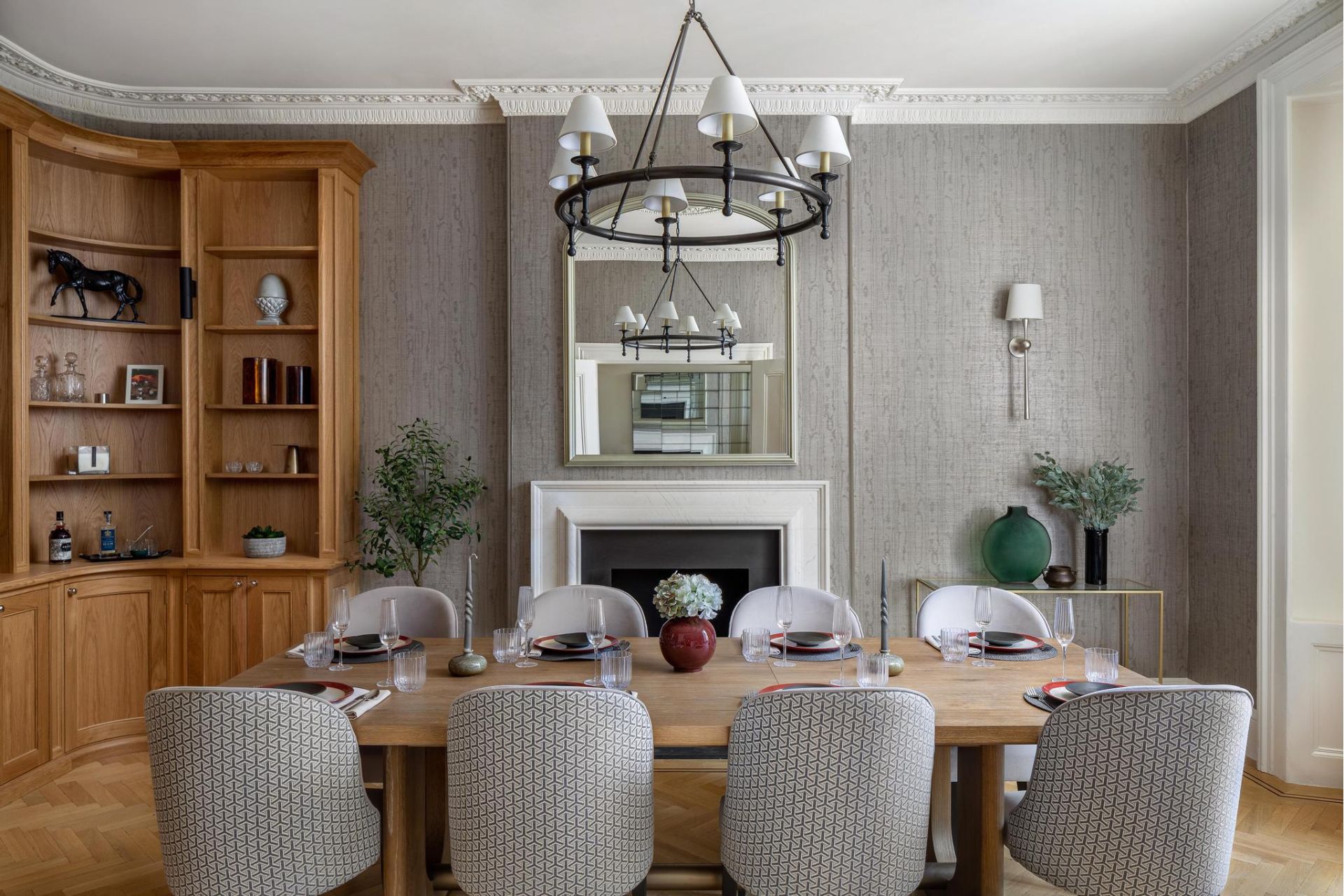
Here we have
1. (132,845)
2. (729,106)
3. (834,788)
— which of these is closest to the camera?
(834,788)

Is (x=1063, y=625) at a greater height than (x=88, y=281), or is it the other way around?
(x=88, y=281)

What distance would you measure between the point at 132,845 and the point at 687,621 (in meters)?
2.03

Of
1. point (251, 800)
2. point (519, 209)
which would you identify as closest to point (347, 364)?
point (519, 209)

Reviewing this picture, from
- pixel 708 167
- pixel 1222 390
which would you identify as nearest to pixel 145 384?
pixel 708 167

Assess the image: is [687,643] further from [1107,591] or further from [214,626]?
[214,626]

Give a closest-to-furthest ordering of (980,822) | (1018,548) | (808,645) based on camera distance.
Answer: (980,822) → (808,645) → (1018,548)

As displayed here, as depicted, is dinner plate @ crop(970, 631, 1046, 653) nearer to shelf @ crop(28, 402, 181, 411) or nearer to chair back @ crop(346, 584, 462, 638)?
chair back @ crop(346, 584, 462, 638)

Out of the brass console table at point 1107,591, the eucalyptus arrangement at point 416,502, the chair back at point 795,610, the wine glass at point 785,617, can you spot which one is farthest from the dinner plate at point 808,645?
the eucalyptus arrangement at point 416,502

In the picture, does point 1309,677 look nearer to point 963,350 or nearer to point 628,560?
point 963,350

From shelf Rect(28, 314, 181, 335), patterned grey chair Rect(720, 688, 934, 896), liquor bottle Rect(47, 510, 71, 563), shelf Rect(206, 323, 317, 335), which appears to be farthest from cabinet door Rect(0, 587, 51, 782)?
patterned grey chair Rect(720, 688, 934, 896)

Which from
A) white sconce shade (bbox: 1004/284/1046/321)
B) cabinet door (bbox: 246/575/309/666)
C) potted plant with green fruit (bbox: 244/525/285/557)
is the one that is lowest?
cabinet door (bbox: 246/575/309/666)

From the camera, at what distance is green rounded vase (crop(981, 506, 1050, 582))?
3.96 metres

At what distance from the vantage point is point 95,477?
3861mm

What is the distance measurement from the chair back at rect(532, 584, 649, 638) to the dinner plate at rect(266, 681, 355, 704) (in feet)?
3.01
